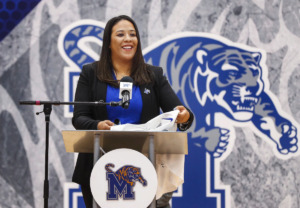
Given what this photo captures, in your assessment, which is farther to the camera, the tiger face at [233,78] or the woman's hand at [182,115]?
the tiger face at [233,78]

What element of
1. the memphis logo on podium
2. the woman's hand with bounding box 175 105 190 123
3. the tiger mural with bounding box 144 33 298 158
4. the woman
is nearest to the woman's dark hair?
the woman

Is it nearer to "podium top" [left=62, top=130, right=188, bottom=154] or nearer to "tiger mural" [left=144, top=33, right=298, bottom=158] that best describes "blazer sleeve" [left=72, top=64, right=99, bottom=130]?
"podium top" [left=62, top=130, right=188, bottom=154]

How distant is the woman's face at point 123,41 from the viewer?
2592 millimetres

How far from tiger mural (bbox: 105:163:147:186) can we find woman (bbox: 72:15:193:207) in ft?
1.12

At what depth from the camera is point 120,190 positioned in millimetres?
1979

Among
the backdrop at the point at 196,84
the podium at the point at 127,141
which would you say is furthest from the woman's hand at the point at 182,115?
the backdrop at the point at 196,84

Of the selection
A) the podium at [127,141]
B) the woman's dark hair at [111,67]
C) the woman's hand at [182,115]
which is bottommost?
the podium at [127,141]

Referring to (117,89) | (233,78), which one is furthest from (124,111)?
(233,78)

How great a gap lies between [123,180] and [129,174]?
0.04 meters

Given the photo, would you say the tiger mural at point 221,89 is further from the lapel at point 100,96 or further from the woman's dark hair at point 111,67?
the lapel at point 100,96

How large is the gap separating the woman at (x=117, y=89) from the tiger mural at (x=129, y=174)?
13.5 inches

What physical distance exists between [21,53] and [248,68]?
6.93ft

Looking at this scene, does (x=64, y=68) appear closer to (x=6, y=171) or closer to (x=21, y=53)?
(x=21, y=53)

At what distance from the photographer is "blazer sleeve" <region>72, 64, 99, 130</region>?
2365 millimetres
